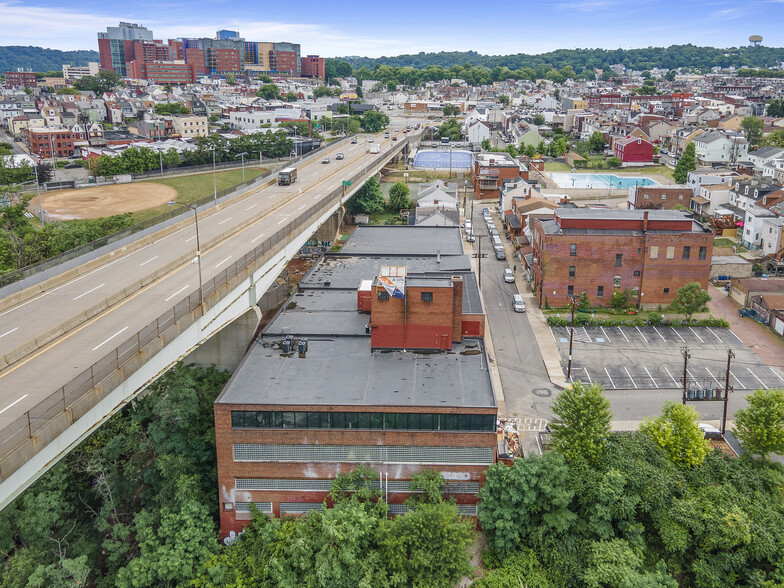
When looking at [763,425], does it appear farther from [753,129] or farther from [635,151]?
[753,129]

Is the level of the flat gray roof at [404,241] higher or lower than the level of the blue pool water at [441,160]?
lower

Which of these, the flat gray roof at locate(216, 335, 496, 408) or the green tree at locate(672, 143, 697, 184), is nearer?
the flat gray roof at locate(216, 335, 496, 408)

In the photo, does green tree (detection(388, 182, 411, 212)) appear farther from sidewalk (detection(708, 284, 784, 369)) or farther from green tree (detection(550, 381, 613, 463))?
green tree (detection(550, 381, 613, 463))

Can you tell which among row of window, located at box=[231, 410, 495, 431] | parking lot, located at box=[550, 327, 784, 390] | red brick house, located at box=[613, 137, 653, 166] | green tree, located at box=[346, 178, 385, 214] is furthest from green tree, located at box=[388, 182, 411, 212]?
row of window, located at box=[231, 410, 495, 431]

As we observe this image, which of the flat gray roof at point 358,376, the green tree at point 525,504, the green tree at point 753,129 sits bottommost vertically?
the green tree at point 525,504

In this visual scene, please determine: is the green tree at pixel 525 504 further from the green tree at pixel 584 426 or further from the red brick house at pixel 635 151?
the red brick house at pixel 635 151

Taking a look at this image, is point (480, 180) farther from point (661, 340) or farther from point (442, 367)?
point (442, 367)

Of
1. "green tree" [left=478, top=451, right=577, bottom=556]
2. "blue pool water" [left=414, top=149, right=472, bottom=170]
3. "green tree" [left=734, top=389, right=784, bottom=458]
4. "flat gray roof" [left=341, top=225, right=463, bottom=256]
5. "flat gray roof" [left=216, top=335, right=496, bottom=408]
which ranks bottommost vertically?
"green tree" [left=478, top=451, right=577, bottom=556]

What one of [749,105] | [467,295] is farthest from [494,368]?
[749,105]

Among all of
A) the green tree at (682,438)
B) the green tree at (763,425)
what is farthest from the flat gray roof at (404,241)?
the green tree at (763,425)
